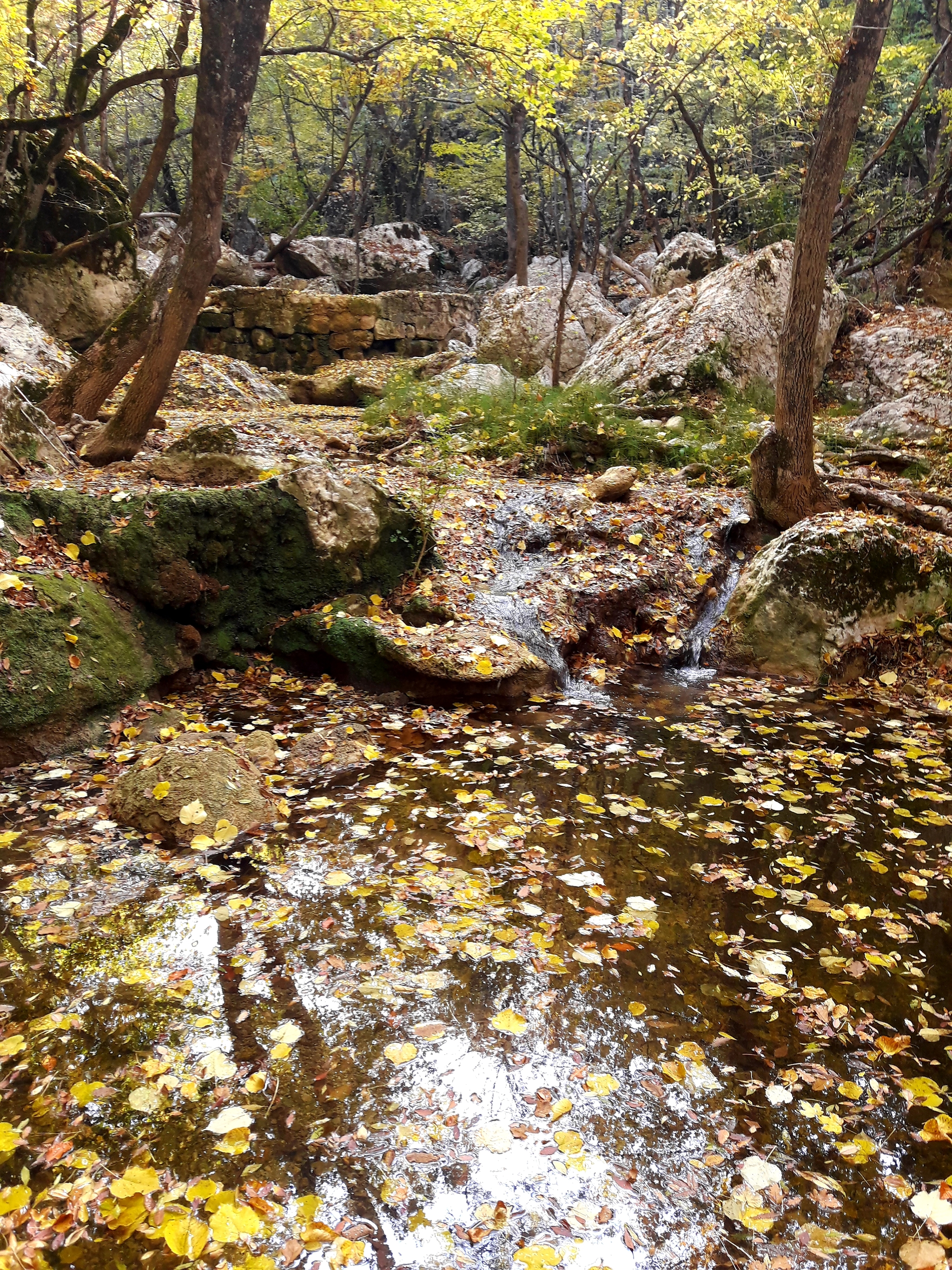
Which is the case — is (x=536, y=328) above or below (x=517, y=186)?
below

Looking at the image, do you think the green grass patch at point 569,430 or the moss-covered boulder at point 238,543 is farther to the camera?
the green grass patch at point 569,430

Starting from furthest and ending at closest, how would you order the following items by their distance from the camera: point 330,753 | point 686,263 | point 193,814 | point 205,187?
1. point 686,263
2. point 205,187
3. point 330,753
4. point 193,814

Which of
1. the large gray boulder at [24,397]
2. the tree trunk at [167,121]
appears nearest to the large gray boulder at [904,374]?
the large gray boulder at [24,397]

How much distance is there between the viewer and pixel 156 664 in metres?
5.21

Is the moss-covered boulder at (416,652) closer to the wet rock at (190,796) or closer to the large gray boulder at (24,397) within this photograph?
the wet rock at (190,796)

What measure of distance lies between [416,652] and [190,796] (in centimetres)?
213

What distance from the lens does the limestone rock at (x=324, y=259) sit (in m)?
18.4

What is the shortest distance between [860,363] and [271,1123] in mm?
12971

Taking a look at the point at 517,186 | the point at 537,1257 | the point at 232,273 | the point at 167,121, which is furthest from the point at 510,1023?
the point at 517,186

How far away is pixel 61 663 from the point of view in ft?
14.8

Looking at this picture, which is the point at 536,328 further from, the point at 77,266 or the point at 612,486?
the point at 77,266

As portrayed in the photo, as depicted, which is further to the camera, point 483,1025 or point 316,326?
point 316,326

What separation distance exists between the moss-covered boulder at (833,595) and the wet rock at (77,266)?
10240mm

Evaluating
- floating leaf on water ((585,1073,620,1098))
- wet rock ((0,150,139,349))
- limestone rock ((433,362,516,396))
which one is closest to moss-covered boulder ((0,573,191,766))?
floating leaf on water ((585,1073,620,1098))
